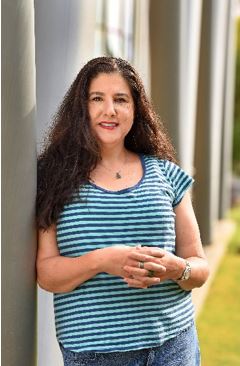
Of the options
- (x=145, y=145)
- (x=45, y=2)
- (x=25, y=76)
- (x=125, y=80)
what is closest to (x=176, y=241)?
(x=145, y=145)

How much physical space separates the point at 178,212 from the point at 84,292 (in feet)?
1.44

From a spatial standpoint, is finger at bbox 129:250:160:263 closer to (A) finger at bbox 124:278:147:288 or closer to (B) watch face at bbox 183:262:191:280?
(A) finger at bbox 124:278:147:288

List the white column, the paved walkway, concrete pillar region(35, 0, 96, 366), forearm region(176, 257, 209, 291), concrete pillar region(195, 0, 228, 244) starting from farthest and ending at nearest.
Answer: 1. concrete pillar region(195, 0, 228, 244)
2. the paved walkway
3. the white column
4. concrete pillar region(35, 0, 96, 366)
5. forearm region(176, 257, 209, 291)

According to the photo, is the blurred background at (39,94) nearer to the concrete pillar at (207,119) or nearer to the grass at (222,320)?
the grass at (222,320)

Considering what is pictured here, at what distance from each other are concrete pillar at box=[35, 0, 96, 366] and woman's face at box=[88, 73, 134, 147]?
0.58 m

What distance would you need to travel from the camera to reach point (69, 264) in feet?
8.68

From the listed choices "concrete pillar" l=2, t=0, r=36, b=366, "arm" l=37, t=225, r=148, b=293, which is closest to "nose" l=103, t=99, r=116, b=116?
"concrete pillar" l=2, t=0, r=36, b=366

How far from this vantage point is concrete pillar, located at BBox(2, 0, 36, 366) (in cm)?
271

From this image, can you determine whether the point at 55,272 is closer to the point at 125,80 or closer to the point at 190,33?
the point at 125,80

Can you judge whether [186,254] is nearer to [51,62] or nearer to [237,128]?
[51,62]

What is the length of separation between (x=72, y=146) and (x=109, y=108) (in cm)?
19

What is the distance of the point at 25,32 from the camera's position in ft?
9.09

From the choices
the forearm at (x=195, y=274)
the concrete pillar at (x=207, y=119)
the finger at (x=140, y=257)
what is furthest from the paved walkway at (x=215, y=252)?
the finger at (x=140, y=257)

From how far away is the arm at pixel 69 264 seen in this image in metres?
2.59
